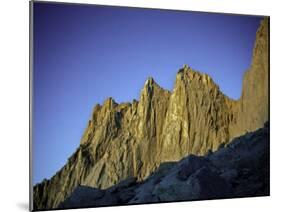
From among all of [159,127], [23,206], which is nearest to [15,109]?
[23,206]

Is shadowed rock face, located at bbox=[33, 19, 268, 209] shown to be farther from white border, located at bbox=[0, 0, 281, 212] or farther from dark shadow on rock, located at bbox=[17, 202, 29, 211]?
white border, located at bbox=[0, 0, 281, 212]

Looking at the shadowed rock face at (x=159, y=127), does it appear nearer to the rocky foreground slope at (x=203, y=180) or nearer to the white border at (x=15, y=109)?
the rocky foreground slope at (x=203, y=180)

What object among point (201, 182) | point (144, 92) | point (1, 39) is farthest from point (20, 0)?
point (201, 182)

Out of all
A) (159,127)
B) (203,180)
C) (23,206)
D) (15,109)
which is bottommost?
(23,206)

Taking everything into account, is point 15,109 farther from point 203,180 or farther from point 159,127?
point 203,180

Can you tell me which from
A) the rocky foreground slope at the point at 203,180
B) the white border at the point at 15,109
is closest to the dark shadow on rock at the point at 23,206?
the white border at the point at 15,109

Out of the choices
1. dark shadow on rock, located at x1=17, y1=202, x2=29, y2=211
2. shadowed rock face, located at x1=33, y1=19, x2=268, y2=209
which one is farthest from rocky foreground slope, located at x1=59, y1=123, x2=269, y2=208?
dark shadow on rock, located at x1=17, y1=202, x2=29, y2=211
